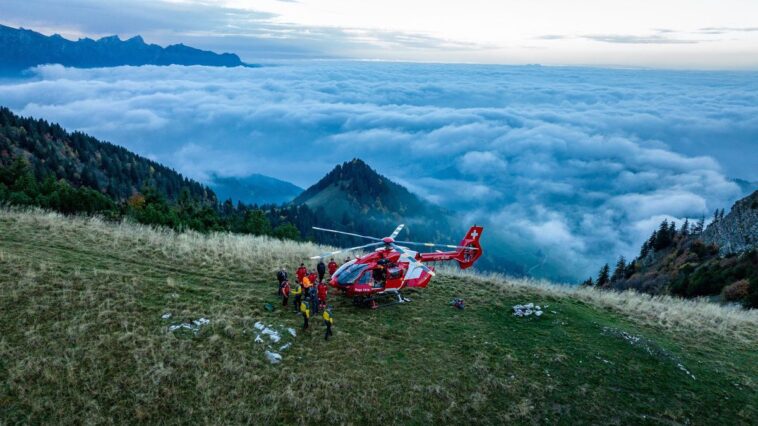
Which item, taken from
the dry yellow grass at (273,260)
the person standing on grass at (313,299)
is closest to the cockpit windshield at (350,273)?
the person standing on grass at (313,299)

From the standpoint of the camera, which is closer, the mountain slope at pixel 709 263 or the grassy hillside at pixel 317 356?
the grassy hillside at pixel 317 356

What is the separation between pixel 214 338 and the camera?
16375 mm

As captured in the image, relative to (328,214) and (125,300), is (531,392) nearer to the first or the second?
(125,300)

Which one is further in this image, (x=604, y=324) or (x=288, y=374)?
(x=604, y=324)

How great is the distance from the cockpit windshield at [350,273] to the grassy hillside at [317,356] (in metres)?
1.32

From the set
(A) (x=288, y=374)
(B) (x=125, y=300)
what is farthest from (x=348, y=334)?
(B) (x=125, y=300)

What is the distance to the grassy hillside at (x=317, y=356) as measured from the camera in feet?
45.5

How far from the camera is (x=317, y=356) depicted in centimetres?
1645

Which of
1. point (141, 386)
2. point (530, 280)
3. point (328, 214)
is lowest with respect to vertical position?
point (328, 214)

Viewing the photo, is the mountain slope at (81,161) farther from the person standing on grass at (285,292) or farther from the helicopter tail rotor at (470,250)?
the person standing on grass at (285,292)

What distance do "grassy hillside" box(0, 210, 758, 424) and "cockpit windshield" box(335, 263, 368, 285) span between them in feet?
4.34

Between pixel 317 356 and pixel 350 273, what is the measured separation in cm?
510

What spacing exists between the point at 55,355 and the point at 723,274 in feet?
185

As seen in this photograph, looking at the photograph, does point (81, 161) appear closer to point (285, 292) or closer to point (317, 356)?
point (285, 292)
